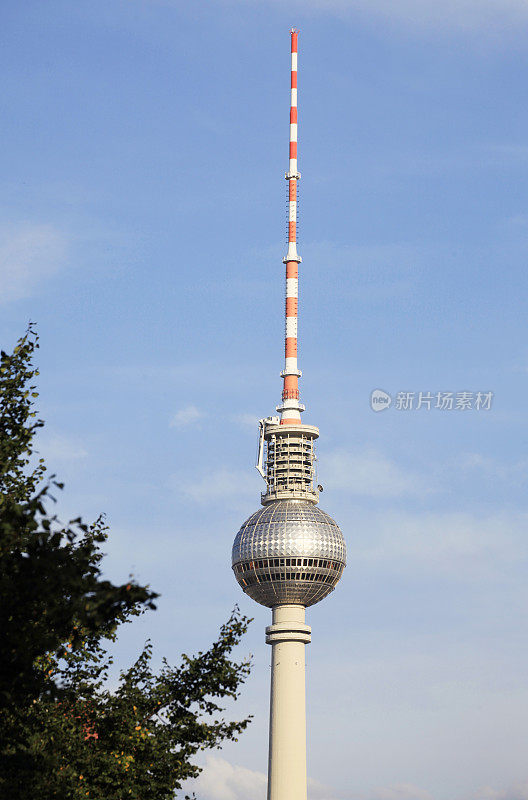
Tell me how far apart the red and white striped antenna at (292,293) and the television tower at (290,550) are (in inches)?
5.5

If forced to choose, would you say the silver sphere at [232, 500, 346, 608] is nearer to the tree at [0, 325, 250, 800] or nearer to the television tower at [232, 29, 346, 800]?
the television tower at [232, 29, 346, 800]

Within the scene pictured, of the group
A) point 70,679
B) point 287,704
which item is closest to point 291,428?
point 287,704

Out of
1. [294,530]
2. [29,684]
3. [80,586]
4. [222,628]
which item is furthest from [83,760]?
[294,530]

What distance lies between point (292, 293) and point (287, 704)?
2214 inches

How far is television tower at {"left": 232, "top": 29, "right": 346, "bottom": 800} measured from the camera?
168 metres

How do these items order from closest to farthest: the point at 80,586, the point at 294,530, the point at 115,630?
1. the point at 80,586
2. the point at 115,630
3. the point at 294,530

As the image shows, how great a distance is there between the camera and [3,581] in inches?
974

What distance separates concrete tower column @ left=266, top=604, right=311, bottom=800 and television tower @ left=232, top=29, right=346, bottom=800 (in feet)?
0.43

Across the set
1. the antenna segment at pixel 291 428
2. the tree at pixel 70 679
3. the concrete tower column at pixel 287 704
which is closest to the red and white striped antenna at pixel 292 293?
the antenna segment at pixel 291 428

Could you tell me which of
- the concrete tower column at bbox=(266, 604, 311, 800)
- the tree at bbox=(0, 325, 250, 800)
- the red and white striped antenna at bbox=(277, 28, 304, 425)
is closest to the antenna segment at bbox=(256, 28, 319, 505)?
the red and white striped antenna at bbox=(277, 28, 304, 425)

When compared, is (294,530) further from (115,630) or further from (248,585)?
(115,630)

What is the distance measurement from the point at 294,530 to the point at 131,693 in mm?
133464

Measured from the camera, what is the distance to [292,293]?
17975cm

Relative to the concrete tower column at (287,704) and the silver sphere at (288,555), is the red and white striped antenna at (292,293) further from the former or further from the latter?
the concrete tower column at (287,704)
